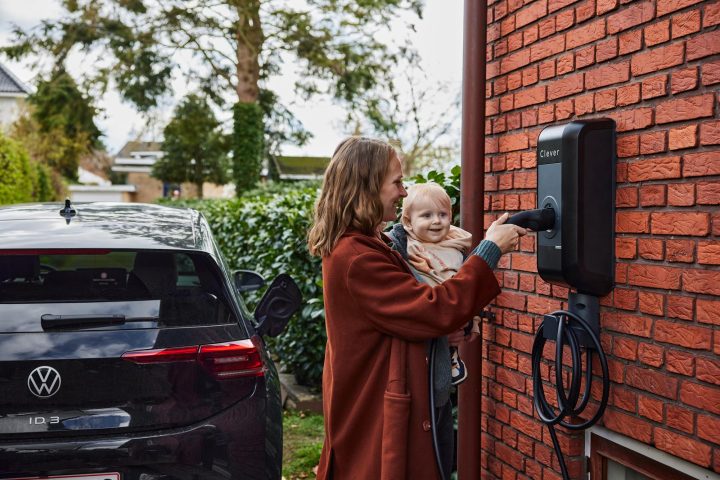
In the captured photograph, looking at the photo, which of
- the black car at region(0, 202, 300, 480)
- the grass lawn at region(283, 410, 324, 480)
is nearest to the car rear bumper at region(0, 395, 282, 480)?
the black car at region(0, 202, 300, 480)

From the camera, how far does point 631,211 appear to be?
2418mm

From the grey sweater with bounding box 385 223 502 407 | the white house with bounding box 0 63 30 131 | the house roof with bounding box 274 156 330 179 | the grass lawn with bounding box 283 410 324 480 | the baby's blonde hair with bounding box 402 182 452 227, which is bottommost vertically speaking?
the grass lawn with bounding box 283 410 324 480

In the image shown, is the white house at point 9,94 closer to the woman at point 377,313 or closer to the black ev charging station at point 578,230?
the woman at point 377,313

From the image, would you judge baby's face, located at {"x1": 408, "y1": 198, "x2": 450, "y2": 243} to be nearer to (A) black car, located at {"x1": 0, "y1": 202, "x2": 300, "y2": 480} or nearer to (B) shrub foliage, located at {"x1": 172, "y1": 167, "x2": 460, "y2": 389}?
(A) black car, located at {"x1": 0, "y1": 202, "x2": 300, "y2": 480}

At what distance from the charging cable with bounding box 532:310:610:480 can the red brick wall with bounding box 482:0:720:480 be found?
0.26 ft

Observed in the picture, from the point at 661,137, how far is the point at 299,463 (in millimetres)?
3697

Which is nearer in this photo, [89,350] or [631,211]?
[631,211]

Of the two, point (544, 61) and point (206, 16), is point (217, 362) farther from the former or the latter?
point (206, 16)

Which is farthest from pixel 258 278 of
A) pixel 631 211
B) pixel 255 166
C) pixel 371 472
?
pixel 255 166

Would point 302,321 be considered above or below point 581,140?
below

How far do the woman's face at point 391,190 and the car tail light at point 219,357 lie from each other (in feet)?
3.45

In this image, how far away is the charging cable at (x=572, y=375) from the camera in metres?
2.47

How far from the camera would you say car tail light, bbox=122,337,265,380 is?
9.82 feet

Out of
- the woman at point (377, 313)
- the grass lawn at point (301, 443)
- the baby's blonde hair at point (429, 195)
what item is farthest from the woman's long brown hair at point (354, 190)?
the grass lawn at point (301, 443)
